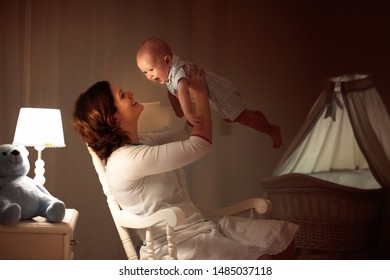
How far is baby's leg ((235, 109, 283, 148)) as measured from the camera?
2225mm

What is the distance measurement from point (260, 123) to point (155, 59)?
520 millimetres

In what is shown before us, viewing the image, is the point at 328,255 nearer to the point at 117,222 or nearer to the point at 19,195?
the point at 117,222

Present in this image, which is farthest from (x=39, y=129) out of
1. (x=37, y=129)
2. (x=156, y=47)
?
(x=156, y=47)

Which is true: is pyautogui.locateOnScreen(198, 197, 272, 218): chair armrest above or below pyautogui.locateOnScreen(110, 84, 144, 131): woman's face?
below

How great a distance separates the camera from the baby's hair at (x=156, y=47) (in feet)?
6.88

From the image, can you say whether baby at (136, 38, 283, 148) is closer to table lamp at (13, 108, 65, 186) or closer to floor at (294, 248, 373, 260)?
table lamp at (13, 108, 65, 186)

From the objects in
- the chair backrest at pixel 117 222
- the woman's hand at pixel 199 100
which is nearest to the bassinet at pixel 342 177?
the woman's hand at pixel 199 100

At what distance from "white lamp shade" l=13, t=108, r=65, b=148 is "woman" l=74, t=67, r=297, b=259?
12 centimetres

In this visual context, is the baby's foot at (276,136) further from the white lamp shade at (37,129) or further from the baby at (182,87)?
the white lamp shade at (37,129)

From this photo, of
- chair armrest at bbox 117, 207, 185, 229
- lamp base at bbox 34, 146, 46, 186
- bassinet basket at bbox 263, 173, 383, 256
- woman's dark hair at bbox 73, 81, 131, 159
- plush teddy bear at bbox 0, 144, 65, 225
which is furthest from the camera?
bassinet basket at bbox 263, 173, 383, 256

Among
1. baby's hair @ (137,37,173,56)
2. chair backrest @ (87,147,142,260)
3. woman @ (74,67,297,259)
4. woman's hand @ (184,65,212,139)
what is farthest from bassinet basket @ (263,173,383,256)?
baby's hair @ (137,37,173,56)

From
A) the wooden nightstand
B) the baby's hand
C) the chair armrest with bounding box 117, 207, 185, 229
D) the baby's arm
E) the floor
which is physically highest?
the baby's arm

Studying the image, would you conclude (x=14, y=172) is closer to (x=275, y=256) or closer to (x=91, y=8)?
(x=91, y=8)

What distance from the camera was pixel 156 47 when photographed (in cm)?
211
